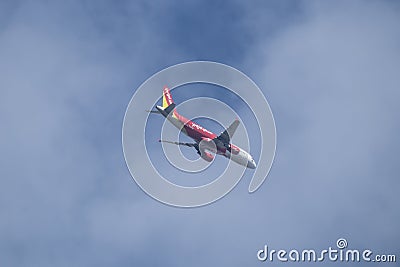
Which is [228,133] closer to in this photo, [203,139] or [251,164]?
[203,139]

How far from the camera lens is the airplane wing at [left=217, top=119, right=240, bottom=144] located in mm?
145038

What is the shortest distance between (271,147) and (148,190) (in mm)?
27436

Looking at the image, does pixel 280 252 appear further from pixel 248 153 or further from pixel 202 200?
pixel 248 153

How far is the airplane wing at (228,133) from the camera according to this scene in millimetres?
145038

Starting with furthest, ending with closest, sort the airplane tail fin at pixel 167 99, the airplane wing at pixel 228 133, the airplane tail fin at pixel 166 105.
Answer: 1. the airplane tail fin at pixel 167 99
2. the airplane tail fin at pixel 166 105
3. the airplane wing at pixel 228 133

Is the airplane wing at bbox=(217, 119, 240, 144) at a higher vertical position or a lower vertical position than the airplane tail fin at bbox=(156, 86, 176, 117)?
lower

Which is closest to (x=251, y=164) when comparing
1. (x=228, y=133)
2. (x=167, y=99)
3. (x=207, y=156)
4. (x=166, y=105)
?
(x=207, y=156)

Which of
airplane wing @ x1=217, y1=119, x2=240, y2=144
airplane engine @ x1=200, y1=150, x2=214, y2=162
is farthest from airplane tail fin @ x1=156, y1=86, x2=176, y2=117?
airplane wing @ x1=217, y1=119, x2=240, y2=144

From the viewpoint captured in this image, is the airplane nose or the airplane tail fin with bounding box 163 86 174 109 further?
the airplane tail fin with bounding box 163 86 174 109

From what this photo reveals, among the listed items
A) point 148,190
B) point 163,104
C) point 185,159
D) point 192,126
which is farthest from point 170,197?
point 163,104

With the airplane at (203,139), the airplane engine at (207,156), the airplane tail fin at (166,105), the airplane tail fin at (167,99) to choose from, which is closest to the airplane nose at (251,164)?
the airplane at (203,139)

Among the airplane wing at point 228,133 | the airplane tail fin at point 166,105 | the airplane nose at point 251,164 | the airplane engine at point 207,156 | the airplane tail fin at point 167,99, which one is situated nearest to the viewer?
the airplane wing at point 228,133

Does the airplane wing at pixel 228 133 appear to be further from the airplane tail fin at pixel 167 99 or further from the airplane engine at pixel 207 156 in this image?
the airplane tail fin at pixel 167 99

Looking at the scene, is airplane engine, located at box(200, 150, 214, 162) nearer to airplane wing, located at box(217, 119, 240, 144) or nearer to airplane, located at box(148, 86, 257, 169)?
airplane, located at box(148, 86, 257, 169)
